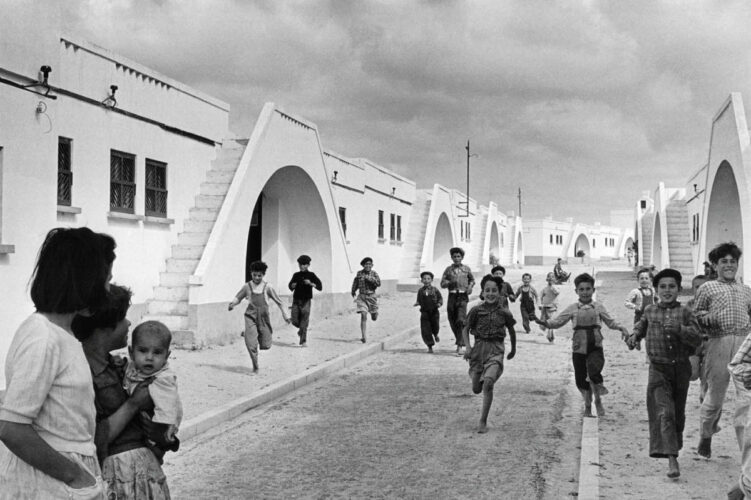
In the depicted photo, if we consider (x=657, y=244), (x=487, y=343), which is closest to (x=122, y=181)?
(x=487, y=343)

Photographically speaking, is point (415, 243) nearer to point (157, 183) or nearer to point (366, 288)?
point (366, 288)

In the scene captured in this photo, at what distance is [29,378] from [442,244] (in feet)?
109

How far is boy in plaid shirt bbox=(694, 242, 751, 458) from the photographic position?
594 cm

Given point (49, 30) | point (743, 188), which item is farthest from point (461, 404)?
point (743, 188)

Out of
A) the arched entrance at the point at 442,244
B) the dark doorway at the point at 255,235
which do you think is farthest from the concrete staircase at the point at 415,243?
the dark doorway at the point at 255,235

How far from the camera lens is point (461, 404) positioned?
28.5 feet

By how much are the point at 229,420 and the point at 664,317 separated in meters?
4.75

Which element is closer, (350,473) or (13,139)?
(350,473)

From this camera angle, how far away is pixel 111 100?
38.9ft

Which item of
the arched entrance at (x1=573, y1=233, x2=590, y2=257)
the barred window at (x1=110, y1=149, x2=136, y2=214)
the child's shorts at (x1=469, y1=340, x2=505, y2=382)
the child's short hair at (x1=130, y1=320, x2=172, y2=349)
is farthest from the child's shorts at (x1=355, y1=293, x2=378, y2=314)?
the arched entrance at (x1=573, y1=233, x2=590, y2=257)

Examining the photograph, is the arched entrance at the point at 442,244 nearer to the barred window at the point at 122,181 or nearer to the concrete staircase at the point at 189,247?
the concrete staircase at the point at 189,247

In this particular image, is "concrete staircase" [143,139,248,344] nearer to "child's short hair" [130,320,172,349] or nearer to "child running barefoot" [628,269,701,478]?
"child running barefoot" [628,269,701,478]

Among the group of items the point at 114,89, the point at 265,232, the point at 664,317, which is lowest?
the point at 664,317

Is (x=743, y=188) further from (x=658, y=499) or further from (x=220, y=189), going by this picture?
(x=658, y=499)
